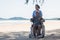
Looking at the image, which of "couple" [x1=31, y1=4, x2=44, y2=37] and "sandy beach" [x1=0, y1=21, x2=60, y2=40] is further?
"sandy beach" [x1=0, y1=21, x2=60, y2=40]

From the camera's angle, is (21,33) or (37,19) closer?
(37,19)

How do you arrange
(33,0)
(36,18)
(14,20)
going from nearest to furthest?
(36,18), (33,0), (14,20)

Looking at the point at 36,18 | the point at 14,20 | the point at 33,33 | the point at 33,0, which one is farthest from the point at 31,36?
the point at 14,20

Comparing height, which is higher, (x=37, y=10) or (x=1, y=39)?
(x=37, y=10)

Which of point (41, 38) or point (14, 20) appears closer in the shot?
point (41, 38)

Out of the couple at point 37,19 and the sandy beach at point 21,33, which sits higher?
the couple at point 37,19

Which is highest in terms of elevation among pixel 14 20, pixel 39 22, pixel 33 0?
pixel 33 0

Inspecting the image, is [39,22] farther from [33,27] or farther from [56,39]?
[56,39]

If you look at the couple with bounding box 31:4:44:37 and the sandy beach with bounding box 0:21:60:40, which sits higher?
the couple with bounding box 31:4:44:37

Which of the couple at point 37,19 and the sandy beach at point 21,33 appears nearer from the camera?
the couple at point 37,19

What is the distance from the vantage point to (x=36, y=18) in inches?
390

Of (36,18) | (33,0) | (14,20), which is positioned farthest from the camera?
(14,20)

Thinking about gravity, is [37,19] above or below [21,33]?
above

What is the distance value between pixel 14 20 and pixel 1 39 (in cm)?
1638
